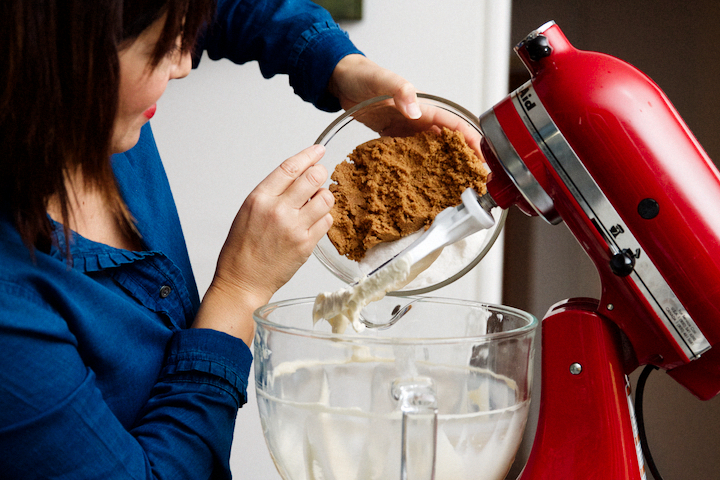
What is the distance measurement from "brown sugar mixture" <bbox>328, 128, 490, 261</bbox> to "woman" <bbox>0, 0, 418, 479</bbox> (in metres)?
0.03

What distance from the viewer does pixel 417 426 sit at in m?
0.39

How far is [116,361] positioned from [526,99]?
1.39 feet

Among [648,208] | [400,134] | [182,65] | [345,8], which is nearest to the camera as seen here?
[648,208]

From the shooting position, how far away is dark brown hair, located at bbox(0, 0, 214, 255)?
395 millimetres

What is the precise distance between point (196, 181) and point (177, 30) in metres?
1.00

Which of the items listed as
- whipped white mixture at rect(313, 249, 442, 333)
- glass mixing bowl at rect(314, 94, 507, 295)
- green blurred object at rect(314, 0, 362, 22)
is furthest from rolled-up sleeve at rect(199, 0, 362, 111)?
green blurred object at rect(314, 0, 362, 22)

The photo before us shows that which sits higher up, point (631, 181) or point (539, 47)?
point (539, 47)

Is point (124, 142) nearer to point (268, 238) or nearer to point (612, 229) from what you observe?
point (268, 238)

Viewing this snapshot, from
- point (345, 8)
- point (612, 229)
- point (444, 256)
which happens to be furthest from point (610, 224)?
point (345, 8)

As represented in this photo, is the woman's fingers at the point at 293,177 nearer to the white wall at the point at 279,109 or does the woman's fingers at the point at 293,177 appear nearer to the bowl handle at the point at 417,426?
the bowl handle at the point at 417,426

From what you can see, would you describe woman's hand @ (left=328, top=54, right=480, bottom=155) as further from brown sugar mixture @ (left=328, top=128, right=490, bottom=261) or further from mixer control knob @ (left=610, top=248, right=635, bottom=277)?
mixer control knob @ (left=610, top=248, right=635, bottom=277)

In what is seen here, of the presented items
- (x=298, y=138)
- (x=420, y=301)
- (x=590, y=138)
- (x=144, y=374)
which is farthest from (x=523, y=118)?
(x=298, y=138)

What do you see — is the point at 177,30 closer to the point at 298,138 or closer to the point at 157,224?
the point at 157,224

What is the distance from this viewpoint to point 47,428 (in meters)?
0.44
